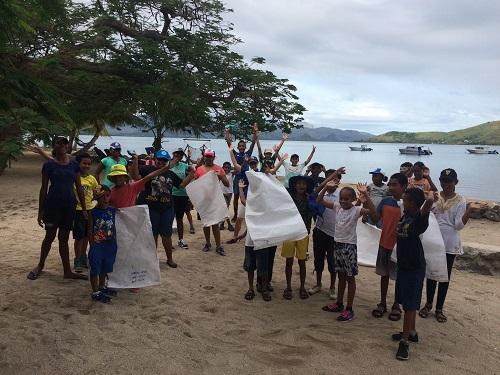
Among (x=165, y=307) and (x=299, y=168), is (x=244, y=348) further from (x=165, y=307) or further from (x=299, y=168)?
(x=299, y=168)

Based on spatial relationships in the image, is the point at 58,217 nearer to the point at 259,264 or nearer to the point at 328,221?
the point at 259,264

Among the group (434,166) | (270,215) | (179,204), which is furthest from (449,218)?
(434,166)

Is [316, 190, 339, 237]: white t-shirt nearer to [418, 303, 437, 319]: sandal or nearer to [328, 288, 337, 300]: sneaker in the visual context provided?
[328, 288, 337, 300]: sneaker

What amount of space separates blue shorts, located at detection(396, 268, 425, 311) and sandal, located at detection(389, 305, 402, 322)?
32.7 inches

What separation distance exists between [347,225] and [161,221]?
2.98 m

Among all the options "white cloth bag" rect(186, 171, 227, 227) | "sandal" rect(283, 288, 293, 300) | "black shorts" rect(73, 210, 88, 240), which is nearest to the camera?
"sandal" rect(283, 288, 293, 300)

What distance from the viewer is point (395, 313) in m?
5.29

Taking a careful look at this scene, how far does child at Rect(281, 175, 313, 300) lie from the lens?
18.9ft

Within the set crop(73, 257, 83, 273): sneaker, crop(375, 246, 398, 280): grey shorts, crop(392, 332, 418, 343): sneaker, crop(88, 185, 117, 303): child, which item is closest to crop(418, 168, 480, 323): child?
crop(375, 246, 398, 280): grey shorts

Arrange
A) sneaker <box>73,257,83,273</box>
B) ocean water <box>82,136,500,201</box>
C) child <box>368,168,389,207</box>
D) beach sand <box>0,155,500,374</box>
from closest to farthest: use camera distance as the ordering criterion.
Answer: beach sand <box>0,155,500,374</box>, sneaker <box>73,257,83,273</box>, child <box>368,168,389,207</box>, ocean water <box>82,136,500,201</box>

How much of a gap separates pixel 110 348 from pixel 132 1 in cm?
1860

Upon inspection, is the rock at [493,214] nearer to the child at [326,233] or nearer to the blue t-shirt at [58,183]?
the child at [326,233]

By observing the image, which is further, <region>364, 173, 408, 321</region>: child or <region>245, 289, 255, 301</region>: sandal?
<region>245, 289, 255, 301</region>: sandal

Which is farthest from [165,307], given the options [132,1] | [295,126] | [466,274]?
[132,1]
